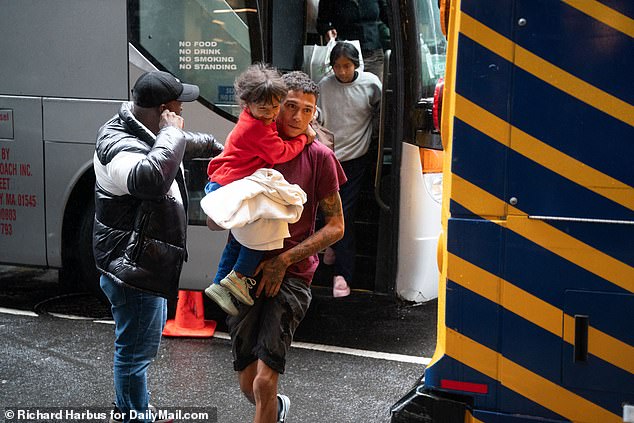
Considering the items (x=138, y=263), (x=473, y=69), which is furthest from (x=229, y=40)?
(x=473, y=69)

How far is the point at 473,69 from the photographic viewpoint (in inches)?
114

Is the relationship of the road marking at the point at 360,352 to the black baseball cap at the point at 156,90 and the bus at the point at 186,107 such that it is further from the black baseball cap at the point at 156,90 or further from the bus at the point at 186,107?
the black baseball cap at the point at 156,90

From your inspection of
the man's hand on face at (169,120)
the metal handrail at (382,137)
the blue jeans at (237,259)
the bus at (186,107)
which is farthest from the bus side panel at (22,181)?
the blue jeans at (237,259)

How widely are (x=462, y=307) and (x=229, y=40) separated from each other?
397 centimetres

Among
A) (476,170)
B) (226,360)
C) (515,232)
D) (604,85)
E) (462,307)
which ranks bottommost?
(226,360)

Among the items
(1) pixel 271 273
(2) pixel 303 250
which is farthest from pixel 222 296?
(2) pixel 303 250

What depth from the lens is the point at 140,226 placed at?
4.19 metres

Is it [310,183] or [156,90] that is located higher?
[156,90]

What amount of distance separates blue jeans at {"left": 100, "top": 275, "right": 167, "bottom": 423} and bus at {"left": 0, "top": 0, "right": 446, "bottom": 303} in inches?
88.0

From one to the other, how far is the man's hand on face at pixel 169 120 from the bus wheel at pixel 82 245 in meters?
2.85

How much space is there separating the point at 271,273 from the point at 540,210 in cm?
146

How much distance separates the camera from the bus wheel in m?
7.04

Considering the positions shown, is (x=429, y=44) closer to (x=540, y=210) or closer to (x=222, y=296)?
(x=222, y=296)

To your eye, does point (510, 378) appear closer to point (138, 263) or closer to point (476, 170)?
point (476, 170)
